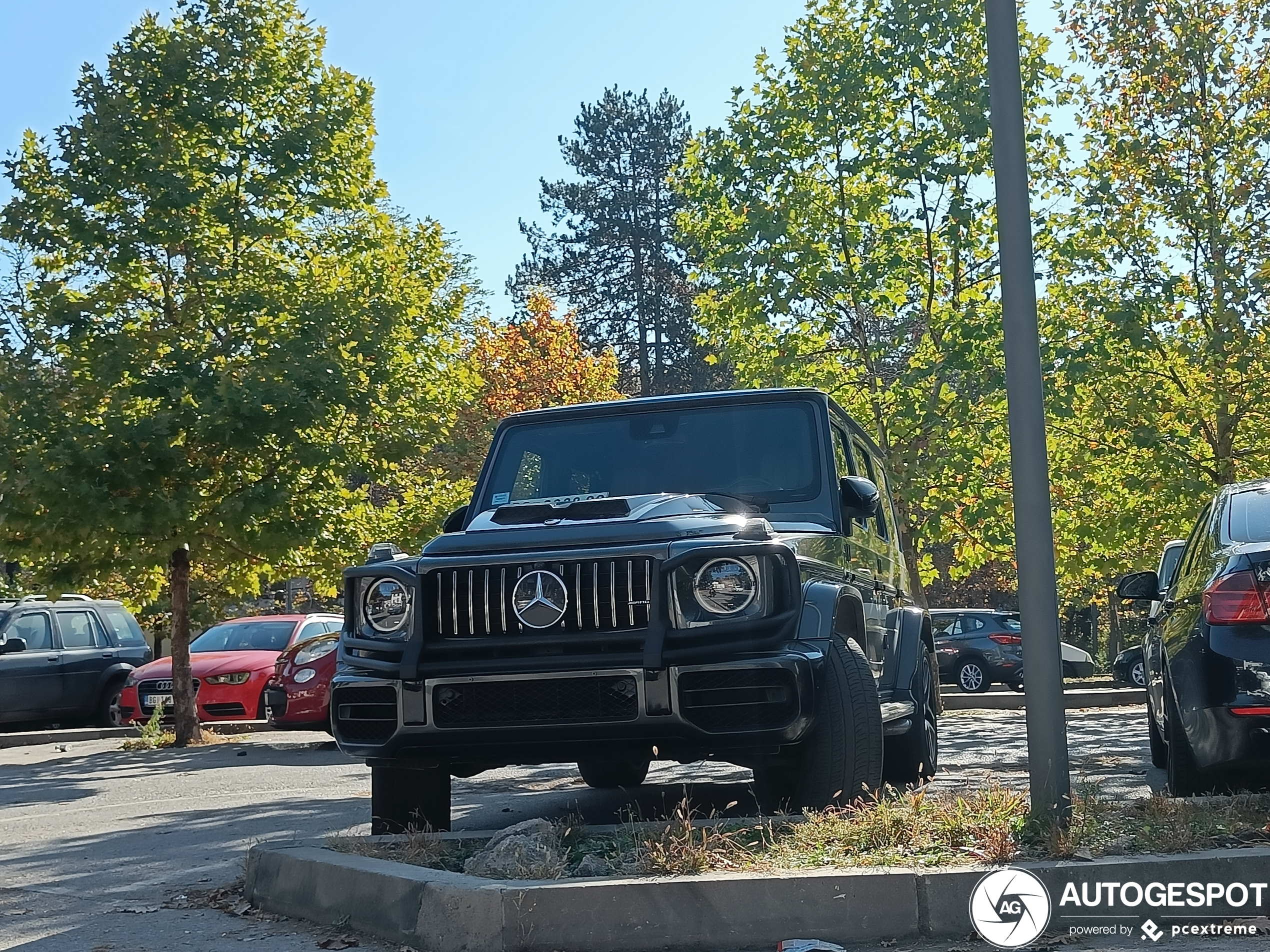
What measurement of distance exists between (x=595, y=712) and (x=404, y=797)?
133cm

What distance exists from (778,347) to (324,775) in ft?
32.1

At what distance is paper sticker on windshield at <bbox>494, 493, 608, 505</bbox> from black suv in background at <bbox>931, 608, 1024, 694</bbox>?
21.0 m

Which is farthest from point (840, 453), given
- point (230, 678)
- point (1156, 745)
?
point (230, 678)

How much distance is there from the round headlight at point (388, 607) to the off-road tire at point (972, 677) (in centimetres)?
2296

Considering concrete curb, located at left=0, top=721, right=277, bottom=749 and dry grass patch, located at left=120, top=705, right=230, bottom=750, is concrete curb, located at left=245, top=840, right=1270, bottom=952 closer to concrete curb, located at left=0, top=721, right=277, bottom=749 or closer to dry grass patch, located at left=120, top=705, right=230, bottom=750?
dry grass patch, located at left=120, top=705, right=230, bottom=750

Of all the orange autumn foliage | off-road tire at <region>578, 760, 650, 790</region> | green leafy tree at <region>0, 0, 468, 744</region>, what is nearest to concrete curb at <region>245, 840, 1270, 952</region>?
off-road tire at <region>578, 760, 650, 790</region>

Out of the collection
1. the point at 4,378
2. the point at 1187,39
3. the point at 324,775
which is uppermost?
the point at 1187,39

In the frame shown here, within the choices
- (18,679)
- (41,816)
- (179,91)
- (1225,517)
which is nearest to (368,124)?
(179,91)

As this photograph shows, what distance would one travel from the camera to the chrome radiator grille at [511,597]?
5645 mm

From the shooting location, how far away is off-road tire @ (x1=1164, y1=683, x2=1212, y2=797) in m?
6.61

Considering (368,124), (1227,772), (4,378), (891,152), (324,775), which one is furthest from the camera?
(891,152)

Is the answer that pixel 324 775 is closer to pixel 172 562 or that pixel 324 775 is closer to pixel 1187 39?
pixel 172 562

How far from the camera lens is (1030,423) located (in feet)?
18.9

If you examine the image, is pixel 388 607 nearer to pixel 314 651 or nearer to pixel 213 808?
pixel 213 808
